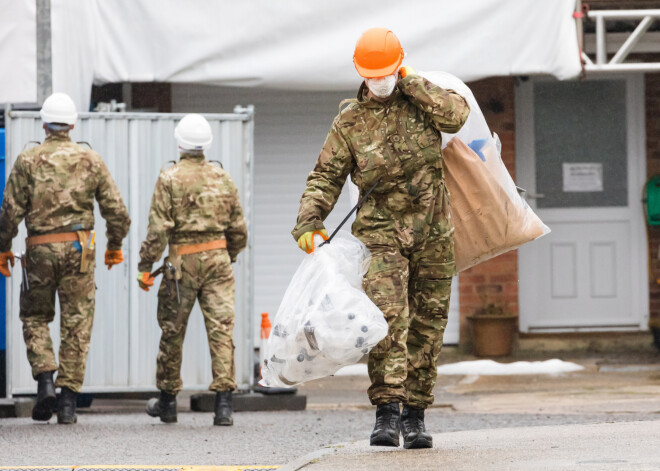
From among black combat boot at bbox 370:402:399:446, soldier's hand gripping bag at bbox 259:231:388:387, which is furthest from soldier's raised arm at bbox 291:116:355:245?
black combat boot at bbox 370:402:399:446

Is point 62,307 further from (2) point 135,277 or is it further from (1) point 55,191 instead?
(2) point 135,277

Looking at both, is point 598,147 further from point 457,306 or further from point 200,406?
point 200,406

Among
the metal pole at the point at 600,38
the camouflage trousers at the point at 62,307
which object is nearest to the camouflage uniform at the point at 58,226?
the camouflage trousers at the point at 62,307

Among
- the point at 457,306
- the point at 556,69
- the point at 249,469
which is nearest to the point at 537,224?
the point at 249,469

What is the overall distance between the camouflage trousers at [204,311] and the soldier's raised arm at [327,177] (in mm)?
2440

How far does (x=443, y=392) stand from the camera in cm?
1028

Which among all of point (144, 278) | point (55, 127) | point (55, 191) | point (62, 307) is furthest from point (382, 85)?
point (62, 307)

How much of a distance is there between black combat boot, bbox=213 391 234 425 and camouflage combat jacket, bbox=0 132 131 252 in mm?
1344

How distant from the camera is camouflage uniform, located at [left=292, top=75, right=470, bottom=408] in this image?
577cm

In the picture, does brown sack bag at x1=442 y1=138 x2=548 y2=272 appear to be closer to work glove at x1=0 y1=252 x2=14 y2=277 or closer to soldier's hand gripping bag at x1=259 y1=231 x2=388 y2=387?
soldier's hand gripping bag at x1=259 y1=231 x2=388 y2=387

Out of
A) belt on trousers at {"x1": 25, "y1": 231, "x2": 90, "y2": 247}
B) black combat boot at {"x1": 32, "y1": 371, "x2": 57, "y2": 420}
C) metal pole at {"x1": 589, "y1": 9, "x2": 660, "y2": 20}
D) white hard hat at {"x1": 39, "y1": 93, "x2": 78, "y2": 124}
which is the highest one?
metal pole at {"x1": 589, "y1": 9, "x2": 660, "y2": 20}

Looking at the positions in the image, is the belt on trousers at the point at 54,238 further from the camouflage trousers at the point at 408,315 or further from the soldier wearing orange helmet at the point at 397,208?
the camouflage trousers at the point at 408,315

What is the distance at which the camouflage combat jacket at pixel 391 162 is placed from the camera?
229 inches

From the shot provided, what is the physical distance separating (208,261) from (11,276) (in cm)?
167
